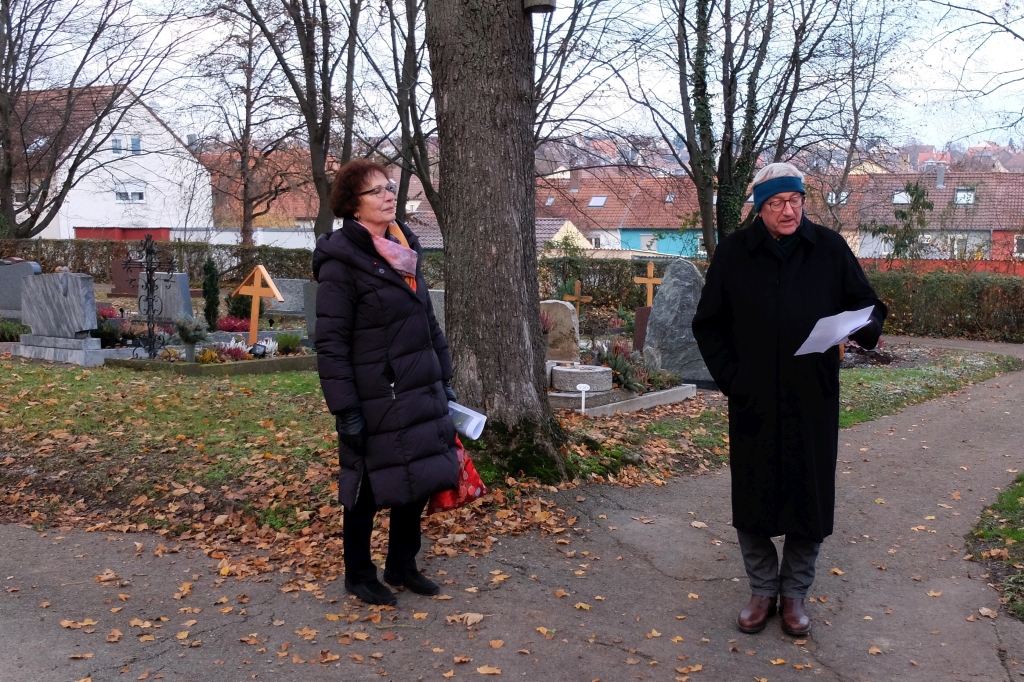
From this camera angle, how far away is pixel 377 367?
4051 mm

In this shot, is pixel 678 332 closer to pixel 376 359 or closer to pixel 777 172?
pixel 777 172

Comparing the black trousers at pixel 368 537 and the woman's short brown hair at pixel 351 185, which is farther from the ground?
the woman's short brown hair at pixel 351 185

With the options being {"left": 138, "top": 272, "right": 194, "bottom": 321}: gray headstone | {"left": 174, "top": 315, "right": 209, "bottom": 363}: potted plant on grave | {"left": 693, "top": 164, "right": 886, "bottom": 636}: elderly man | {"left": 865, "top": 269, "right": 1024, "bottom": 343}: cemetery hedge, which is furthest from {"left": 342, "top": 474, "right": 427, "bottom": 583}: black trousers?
{"left": 865, "top": 269, "right": 1024, "bottom": 343}: cemetery hedge

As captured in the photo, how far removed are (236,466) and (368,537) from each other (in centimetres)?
252

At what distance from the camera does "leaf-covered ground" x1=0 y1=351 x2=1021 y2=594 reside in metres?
5.41

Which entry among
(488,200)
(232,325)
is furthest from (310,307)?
(488,200)

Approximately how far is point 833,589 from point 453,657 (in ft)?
6.64

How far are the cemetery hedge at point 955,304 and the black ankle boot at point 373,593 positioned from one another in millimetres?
19120

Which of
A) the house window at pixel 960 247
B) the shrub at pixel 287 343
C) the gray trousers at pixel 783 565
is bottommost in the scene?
the gray trousers at pixel 783 565

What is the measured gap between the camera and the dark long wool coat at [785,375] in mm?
4020

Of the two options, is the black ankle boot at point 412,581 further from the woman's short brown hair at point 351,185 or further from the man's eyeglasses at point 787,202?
the man's eyeglasses at point 787,202

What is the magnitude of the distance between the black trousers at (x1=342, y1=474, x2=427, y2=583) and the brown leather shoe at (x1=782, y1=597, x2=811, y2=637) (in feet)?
5.45

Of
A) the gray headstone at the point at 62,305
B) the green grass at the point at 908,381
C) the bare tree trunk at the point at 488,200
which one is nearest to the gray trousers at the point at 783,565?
the bare tree trunk at the point at 488,200

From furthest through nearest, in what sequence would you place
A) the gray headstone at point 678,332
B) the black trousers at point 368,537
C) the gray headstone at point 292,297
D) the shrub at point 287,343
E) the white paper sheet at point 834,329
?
1. the gray headstone at point 292,297
2. the shrub at point 287,343
3. the gray headstone at point 678,332
4. the black trousers at point 368,537
5. the white paper sheet at point 834,329
